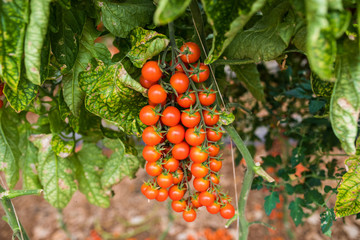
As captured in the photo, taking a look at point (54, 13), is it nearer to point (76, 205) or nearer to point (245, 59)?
point (245, 59)

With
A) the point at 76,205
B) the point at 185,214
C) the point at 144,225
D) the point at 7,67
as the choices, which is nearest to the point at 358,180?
the point at 185,214

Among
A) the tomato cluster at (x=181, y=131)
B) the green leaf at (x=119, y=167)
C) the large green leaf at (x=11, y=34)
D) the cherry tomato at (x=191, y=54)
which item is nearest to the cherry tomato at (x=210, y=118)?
the tomato cluster at (x=181, y=131)

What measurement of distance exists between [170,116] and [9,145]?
0.56m

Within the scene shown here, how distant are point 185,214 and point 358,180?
14.5 inches

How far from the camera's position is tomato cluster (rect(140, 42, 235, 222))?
1.68 feet

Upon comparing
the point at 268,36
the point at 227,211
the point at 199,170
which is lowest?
the point at 227,211

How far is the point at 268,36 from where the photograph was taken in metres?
0.54

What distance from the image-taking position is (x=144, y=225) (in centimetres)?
173

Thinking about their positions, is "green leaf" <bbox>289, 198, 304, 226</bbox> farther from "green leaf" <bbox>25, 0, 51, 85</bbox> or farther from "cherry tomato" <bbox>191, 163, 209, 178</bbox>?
"green leaf" <bbox>25, 0, 51, 85</bbox>

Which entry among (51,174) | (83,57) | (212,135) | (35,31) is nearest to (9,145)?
(51,174)

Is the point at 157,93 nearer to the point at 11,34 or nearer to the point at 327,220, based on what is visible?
the point at 11,34

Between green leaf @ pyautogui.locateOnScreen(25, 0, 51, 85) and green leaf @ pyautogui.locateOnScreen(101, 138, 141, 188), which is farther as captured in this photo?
green leaf @ pyautogui.locateOnScreen(101, 138, 141, 188)

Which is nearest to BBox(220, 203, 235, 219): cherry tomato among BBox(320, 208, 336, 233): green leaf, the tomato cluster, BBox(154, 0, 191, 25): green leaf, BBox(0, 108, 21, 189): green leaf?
the tomato cluster

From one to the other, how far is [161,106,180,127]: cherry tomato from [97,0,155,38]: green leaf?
19 centimetres
